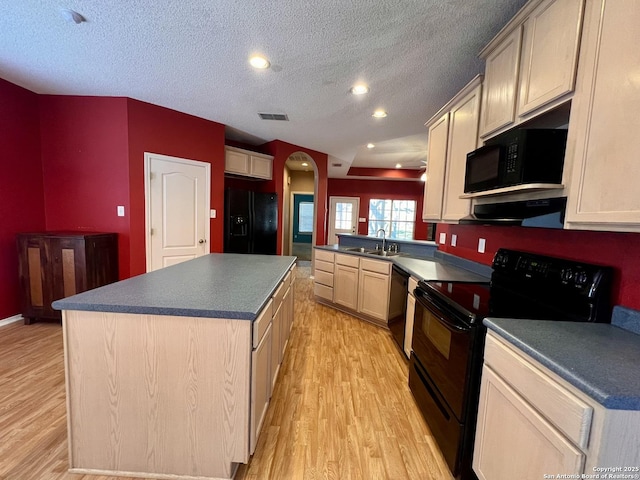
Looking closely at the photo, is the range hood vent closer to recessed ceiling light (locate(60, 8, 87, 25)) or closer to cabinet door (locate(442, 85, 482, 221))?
cabinet door (locate(442, 85, 482, 221))

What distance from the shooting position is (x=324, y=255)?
380 cm

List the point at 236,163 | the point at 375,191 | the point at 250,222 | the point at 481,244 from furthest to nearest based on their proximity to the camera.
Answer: the point at 375,191 → the point at 250,222 → the point at 236,163 → the point at 481,244

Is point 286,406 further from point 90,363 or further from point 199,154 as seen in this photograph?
point 199,154

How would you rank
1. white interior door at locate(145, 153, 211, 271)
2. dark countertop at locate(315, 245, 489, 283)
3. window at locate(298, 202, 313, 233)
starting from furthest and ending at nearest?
window at locate(298, 202, 313, 233) → white interior door at locate(145, 153, 211, 271) → dark countertop at locate(315, 245, 489, 283)

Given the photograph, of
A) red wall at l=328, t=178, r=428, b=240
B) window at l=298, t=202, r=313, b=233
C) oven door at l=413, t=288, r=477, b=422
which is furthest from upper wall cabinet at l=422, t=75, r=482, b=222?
window at l=298, t=202, r=313, b=233

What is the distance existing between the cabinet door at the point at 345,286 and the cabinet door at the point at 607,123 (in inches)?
94.1

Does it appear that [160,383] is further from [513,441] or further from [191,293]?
[513,441]

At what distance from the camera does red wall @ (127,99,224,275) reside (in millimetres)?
3125

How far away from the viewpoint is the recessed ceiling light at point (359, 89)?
2531mm

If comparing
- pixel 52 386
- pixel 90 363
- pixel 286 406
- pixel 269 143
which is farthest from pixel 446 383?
pixel 269 143

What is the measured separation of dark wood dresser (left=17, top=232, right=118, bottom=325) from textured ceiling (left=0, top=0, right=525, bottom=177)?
1.60 m

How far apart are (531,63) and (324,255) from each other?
2854mm

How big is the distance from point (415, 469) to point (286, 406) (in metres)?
0.82

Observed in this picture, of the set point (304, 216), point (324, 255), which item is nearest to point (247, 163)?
point (324, 255)
